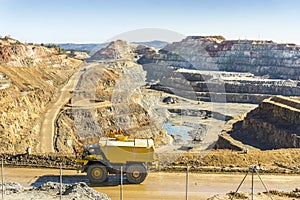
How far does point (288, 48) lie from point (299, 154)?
4125 inches

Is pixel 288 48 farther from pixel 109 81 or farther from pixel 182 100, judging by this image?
pixel 109 81

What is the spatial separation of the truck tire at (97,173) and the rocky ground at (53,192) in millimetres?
1308

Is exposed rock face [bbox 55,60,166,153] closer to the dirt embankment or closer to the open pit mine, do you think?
the open pit mine

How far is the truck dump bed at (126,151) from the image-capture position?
40.8 ft

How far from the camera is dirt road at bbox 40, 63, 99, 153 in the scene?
26275 mm


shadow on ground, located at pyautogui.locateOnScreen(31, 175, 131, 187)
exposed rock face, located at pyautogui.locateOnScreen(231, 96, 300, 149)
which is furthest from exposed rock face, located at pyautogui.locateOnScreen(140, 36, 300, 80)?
shadow on ground, located at pyautogui.locateOnScreen(31, 175, 131, 187)

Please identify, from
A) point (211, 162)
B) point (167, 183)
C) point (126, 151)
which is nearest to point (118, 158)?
point (126, 151)

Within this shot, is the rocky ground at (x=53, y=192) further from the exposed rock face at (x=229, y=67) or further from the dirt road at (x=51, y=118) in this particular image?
the exposed rock face at (x=229, y=67)

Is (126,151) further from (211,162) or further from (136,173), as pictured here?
(211,162)

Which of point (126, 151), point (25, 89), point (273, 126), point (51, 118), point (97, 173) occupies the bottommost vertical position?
point (273, 126)

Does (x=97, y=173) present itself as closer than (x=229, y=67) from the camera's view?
Yes

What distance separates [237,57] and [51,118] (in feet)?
307

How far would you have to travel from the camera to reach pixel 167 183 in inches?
534

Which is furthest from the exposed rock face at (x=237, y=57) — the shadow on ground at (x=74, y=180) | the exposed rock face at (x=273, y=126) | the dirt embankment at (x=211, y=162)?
the shadow on ground at (x=74, y=180)
